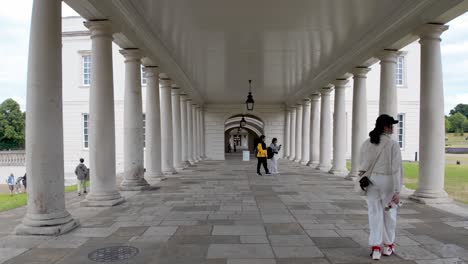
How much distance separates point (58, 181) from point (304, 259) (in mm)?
4816

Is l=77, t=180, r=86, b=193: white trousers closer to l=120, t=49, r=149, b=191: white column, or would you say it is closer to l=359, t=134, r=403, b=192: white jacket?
l=120, t=49, r=149, b=191: white column

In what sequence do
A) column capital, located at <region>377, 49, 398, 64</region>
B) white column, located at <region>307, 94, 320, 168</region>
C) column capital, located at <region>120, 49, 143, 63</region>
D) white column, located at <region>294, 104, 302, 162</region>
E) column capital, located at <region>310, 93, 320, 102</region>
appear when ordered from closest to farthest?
column capital, located at <region>120, 49, 143, 63</region>
column capital, located at <region>377, 49, 398, 64</region>
column capital, located at <region>310, 93, 320, 102</region>
white column, located at <region>307, 94, 320, 168</region>
white column, located at <region>294, 104, 302, 162</region>

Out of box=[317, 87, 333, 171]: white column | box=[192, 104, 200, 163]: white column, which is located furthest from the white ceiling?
box=[192, 104, 200, 163]: white column

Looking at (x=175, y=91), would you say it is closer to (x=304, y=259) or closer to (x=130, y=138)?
(x=130, y=138)

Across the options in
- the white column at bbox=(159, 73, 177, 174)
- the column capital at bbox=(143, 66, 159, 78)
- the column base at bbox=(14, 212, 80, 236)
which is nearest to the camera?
the column base at bbox=(14, 212, 80, 236)

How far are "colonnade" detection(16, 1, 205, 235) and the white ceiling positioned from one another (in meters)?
0.93

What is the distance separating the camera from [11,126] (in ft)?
228

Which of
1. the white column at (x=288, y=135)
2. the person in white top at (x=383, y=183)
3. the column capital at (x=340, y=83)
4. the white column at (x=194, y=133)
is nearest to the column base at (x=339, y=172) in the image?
the column capital at (x=340, y=83)

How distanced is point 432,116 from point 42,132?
31.9 feet

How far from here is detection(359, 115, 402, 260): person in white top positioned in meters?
5.35

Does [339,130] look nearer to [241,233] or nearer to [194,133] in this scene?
[241,233]

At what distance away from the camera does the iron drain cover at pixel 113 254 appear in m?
5.44

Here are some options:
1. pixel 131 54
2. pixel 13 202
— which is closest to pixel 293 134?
pixel 131 54

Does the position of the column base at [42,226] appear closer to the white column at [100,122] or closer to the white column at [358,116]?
the white column at [100,122]
